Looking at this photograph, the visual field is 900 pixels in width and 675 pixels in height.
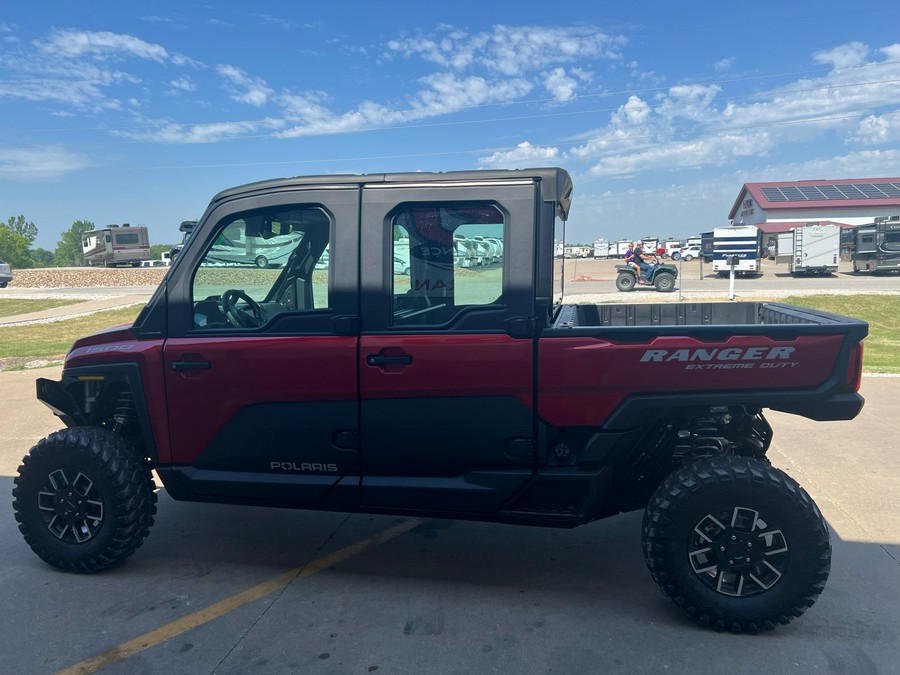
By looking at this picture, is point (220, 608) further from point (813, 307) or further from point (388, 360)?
point (813, 307)

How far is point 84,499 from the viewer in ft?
12.7

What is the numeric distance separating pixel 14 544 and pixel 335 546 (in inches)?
79.5

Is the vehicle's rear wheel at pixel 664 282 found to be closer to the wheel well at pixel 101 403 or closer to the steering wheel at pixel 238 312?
the steering wheel at pixel 238 312

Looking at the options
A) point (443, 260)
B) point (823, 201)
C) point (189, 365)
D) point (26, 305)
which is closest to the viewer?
point (443, 260)

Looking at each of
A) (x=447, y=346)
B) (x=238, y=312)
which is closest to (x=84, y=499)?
(x=238, y=312)

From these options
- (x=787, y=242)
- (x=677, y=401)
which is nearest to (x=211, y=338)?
(x=677, y=401)

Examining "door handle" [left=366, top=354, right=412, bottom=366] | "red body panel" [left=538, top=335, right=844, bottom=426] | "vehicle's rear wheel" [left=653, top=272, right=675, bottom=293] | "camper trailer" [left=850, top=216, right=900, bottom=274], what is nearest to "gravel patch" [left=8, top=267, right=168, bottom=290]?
"vehicle's rear wheel" [left=653, top=272, right=675, bottom=293]

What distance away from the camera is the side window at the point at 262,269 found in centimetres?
368

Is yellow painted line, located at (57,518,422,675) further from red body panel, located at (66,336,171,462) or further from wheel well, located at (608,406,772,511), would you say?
wheel well, located at (608,406,772,511)

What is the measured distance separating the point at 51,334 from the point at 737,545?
15.9 m

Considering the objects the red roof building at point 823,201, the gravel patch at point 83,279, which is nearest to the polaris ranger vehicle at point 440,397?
the gravel patch at point 83,279

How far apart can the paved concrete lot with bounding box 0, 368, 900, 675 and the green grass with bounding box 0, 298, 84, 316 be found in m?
18.4

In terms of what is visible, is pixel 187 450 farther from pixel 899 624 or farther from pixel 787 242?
pixel 787 242

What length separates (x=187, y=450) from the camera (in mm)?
3768
